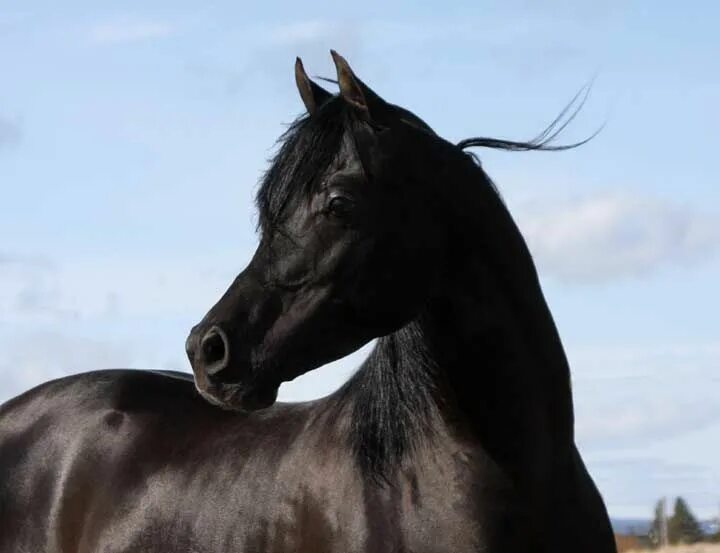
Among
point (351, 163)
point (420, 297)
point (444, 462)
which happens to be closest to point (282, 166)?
point (351, 163)

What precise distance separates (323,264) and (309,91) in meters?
0.70

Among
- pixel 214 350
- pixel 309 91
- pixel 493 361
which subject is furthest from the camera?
pixel 309 91

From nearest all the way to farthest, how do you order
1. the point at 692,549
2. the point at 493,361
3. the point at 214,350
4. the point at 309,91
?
the point at 214,350 → the point at 493,361 → the point at 309,91 → the point at 692,549

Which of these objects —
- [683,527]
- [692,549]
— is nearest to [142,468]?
[692,549]

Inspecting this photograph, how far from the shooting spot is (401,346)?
571cm

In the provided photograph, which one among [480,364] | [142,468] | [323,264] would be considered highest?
[323,264]

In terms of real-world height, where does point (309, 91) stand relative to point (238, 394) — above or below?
above

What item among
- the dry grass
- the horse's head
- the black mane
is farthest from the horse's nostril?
the dry grass

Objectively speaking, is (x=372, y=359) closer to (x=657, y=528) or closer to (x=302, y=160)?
(x=302, y=160)

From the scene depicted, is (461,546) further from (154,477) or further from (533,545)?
(154,477)

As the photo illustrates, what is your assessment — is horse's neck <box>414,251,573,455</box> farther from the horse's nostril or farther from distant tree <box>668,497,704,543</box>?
distant tree <box>668,497,704,543</box>

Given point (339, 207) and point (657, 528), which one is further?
point (657, 528)

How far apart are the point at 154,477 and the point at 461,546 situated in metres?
1.90

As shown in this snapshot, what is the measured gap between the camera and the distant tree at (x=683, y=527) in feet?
64.5
